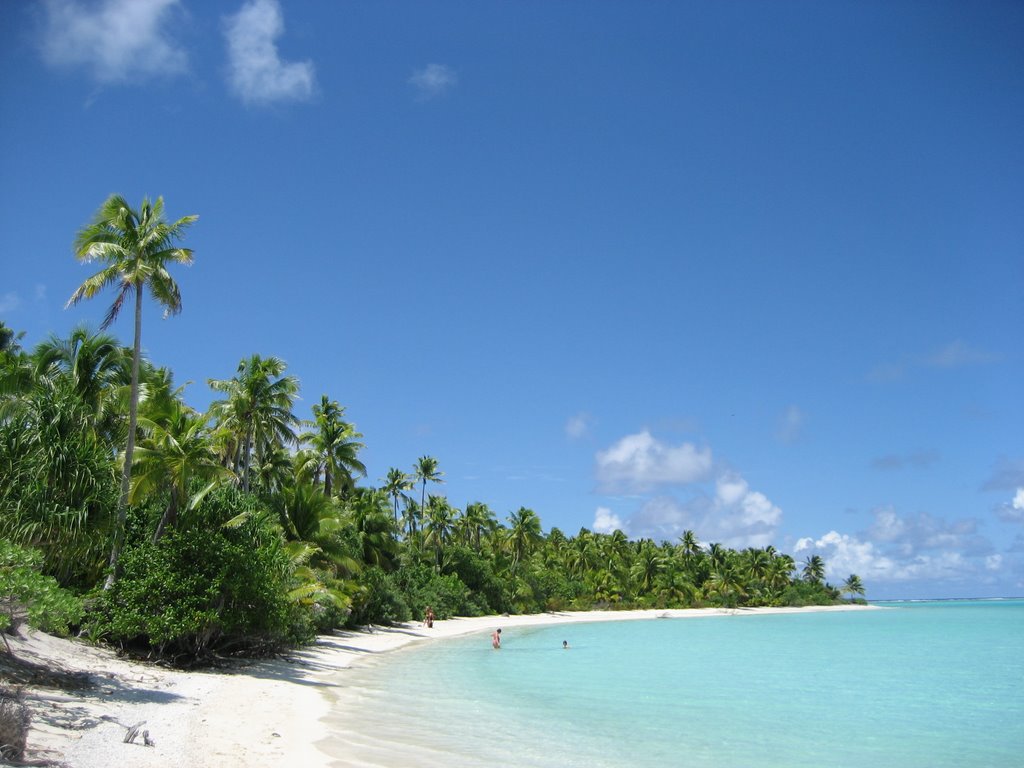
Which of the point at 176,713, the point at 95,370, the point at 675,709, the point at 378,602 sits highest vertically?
the point at 95,370

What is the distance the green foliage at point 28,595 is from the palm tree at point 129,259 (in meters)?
7.94

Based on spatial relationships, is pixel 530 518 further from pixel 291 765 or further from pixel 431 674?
pixel 291 765

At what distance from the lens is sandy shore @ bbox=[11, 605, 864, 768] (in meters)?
9.78

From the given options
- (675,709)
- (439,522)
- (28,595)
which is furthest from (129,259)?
(439,522)

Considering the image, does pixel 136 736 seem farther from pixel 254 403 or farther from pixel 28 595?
pixel 254 403

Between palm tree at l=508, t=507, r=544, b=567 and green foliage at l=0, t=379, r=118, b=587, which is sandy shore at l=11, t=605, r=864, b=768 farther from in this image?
palm tree at l=508, t=507, r=544, b=567

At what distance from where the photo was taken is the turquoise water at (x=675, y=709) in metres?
13.7

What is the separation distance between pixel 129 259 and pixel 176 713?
37.3 ft

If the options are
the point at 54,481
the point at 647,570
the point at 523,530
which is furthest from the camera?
the point at 647,570

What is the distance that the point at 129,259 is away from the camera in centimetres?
1883

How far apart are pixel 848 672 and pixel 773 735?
17.5 meters

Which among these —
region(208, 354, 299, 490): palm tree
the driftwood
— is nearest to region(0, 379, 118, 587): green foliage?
the driftwood

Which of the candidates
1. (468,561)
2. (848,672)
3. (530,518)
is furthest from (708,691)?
(530,518)

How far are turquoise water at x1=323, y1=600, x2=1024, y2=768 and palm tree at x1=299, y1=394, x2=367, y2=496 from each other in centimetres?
1212
